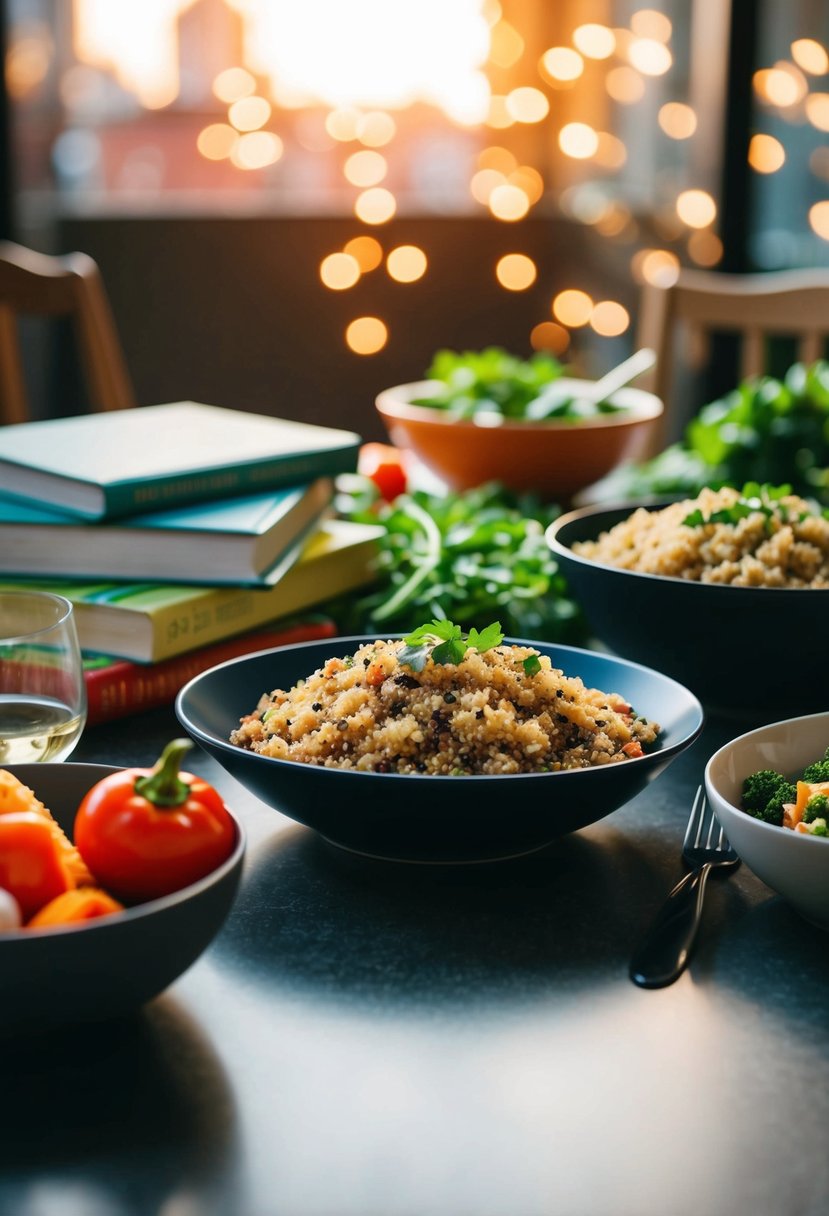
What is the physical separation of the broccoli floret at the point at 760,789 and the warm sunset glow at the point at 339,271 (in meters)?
3.83

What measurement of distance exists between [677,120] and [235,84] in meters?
1.60

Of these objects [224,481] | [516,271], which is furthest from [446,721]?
[516,271]

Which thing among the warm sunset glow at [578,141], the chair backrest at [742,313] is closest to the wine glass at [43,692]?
the chair backrest at [742,313]

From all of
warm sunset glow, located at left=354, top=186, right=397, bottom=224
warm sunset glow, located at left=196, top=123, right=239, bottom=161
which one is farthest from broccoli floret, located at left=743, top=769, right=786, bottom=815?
warm sunset glow, located at left=196, top=123, right=239, bottom=161

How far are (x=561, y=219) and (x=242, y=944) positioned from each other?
4.23 metres

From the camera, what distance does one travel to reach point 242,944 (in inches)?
29.9

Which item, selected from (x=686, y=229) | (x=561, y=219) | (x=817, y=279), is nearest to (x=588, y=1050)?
(x=817, y=279)

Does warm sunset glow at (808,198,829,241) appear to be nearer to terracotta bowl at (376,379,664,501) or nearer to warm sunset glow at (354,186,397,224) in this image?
warm sunset glow at (354,186,397,224)

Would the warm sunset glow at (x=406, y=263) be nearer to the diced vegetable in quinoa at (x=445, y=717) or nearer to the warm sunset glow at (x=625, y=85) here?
the warm sunset glow at (x=625, y=85)

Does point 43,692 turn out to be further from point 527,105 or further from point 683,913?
point 527,105

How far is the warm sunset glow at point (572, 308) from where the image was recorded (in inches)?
183

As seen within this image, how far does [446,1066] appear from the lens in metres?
0.65

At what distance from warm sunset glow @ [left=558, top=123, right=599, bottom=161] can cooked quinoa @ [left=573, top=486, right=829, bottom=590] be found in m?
3.86

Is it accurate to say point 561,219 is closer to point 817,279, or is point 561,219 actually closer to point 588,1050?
point 817,279
